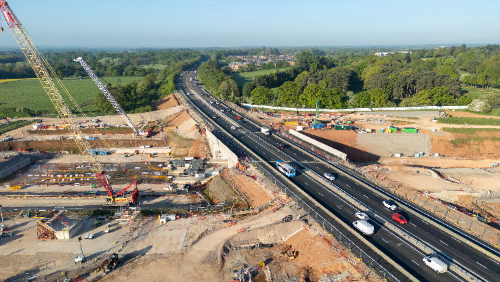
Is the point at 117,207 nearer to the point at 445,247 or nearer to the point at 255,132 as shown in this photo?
the point at 255,132

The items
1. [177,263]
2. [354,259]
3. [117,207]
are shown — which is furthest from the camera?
[117,207]

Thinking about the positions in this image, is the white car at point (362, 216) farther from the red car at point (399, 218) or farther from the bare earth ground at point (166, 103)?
the bare earth ground at point (166, 103)

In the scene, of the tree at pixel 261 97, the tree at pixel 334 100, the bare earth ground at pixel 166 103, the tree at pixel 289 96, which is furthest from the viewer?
the tree at pixel 261 97

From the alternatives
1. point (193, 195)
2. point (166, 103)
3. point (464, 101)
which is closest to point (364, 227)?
point (193, 195)

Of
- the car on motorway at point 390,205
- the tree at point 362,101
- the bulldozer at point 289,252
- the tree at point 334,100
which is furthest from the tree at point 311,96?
the bulldozer at point 289,252

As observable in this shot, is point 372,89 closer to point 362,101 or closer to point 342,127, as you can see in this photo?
point 362,101

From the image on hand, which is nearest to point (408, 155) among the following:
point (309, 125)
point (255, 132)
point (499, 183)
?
point (499, 183)

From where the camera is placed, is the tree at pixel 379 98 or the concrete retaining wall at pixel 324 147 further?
the tree at pixel 379 98
